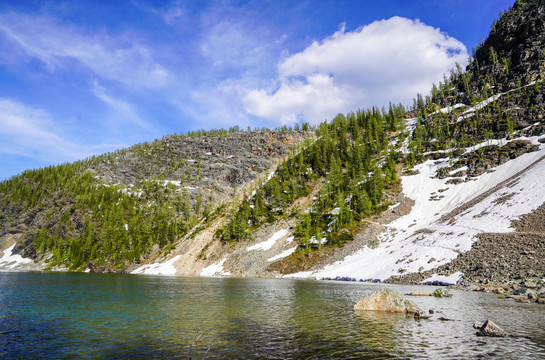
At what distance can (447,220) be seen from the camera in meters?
87.6

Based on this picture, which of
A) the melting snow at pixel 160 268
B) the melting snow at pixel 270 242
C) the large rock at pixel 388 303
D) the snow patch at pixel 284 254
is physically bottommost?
the melting snow at pixel 160 268

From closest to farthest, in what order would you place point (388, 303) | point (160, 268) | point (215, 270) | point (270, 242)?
1. point (388, 303)
2. point (215, 270)
3. point (270, 242)
4. point (160, 268)

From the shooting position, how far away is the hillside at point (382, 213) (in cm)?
6944

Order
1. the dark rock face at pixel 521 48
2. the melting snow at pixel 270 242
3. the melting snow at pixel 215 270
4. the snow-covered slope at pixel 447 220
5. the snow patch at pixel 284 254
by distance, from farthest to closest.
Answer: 1. the dark rock face at pixel 521 48
2. the melting snow at pixel 270 242
3. the melting snow at pixel 215 270
4. the snow patch at pixel 284 254
5. the snow-covered slope at pixel 447 220

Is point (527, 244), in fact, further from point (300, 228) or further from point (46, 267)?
point (46, 267)

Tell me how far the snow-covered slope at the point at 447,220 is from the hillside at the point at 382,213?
52cm

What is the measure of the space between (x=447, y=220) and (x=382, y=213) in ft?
93.1

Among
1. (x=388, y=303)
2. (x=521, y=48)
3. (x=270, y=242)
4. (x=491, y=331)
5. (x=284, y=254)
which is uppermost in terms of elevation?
(x=521, y=48)

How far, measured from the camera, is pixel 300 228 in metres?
115

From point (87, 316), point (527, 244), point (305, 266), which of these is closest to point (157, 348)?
point (87, 316)

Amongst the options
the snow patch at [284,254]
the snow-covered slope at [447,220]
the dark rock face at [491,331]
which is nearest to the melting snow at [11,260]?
the snow patch at [284,254]

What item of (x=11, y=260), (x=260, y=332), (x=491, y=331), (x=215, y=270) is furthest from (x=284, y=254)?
(x=11, y=260)

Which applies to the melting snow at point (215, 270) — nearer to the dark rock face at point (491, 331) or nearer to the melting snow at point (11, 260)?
the dark rock face at point (491, 331)

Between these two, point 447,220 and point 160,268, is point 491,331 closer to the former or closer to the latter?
point 447,220
